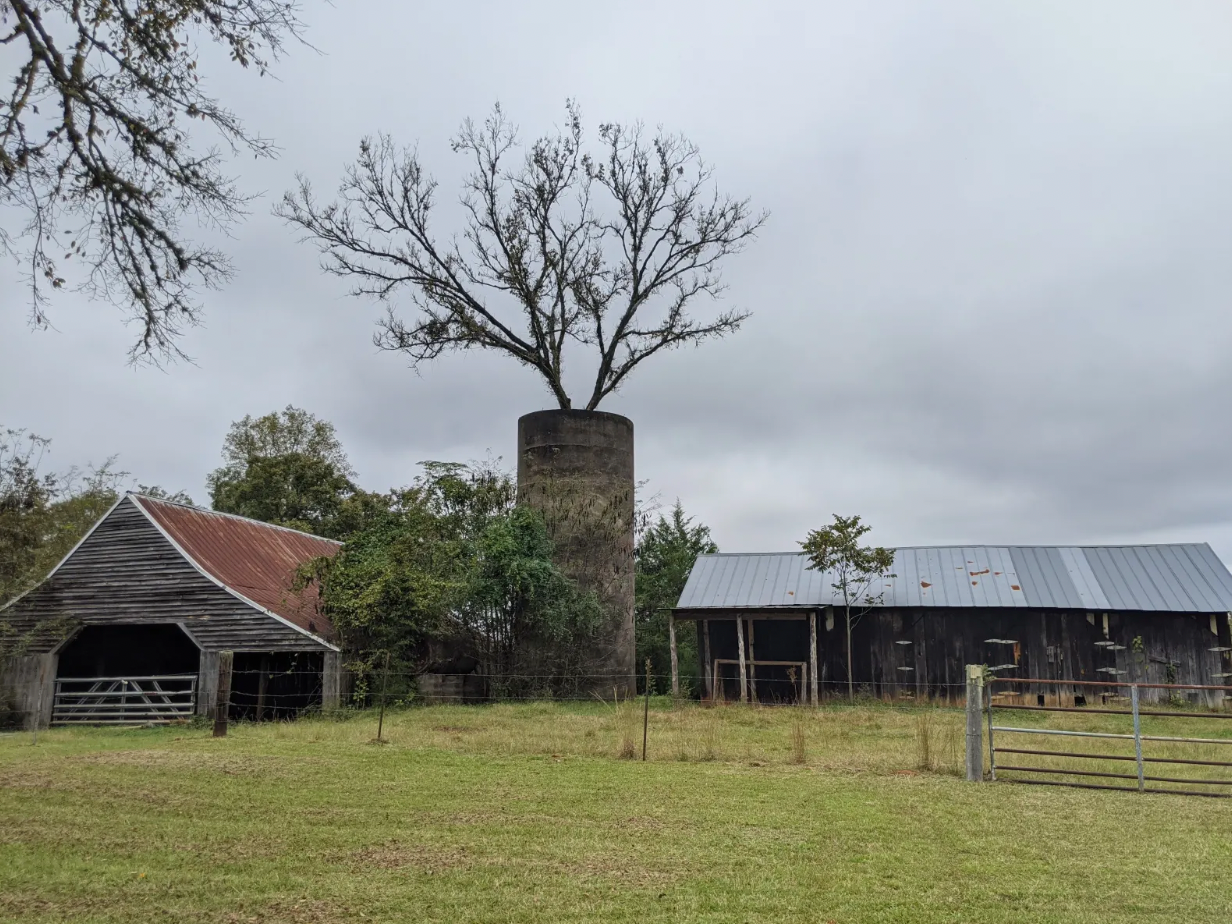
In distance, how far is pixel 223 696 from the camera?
17.5 m

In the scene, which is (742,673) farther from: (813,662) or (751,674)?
(813,662)

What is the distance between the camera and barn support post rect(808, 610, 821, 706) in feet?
81.5

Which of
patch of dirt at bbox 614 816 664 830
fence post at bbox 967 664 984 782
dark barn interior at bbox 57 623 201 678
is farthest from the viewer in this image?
dark barn interior at bbox 57 623 201 678

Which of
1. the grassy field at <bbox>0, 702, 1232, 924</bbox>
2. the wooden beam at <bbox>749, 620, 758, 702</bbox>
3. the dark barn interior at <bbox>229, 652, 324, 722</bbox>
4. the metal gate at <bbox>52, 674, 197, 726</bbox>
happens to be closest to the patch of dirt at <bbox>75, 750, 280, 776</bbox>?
the grassy field at <bbox>0, 702, 1232, 924</bbox>

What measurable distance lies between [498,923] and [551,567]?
20088mm

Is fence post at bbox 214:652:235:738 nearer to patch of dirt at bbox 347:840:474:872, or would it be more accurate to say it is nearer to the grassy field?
the grassy field

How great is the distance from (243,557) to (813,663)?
50.4ft

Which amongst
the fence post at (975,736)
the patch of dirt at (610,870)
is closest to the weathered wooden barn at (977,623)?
the fence post at (975,736)

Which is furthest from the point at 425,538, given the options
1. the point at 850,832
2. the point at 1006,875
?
the point at 1006,875

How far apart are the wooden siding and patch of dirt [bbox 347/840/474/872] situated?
48.6 ft

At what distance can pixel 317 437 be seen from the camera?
45469mm

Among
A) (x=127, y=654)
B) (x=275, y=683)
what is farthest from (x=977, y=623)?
(x=127, y=654)

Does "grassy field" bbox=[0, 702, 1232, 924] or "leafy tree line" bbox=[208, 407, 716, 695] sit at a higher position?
"leafy tree line" bbox=[208, 407, 716, 695]

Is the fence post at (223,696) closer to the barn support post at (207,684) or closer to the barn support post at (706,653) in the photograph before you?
the barn support post at (207,684)
